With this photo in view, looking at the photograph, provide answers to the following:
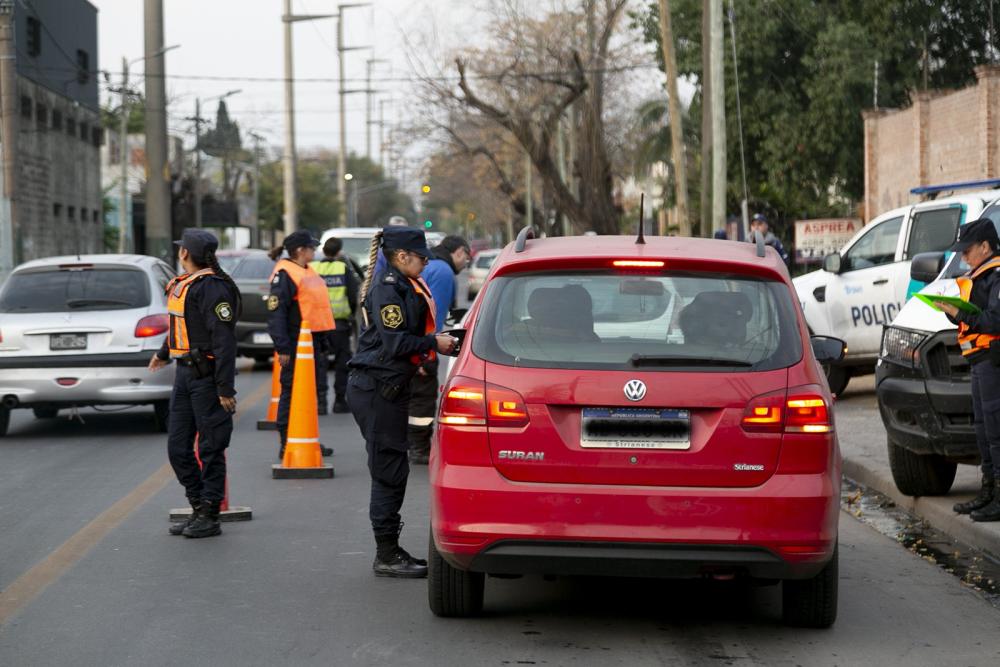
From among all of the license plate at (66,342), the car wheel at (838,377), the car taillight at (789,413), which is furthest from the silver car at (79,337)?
the car taillight at (789,413)

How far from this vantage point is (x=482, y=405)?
19.8ft

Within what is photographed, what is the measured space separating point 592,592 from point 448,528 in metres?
1.43

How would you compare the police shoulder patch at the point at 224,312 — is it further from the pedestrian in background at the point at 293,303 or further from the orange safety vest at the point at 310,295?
the orange safety vest at the point at 310,295

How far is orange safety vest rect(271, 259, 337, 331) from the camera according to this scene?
41.9 feet

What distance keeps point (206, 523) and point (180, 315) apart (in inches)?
48.3

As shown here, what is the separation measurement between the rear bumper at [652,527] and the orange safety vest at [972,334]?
263 centimetres

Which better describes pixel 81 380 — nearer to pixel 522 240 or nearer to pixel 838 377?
pixel 522 240

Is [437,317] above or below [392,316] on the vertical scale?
below

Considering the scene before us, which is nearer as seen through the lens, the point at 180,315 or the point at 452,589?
the point at 452,589

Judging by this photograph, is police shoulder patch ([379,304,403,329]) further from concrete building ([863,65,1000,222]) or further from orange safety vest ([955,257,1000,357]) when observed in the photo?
concrete building ([863,65,1000,222])

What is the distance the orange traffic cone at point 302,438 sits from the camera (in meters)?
11.2

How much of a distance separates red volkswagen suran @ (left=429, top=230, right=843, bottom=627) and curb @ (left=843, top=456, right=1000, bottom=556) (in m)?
2.83

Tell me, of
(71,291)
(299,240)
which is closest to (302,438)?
(299,240)

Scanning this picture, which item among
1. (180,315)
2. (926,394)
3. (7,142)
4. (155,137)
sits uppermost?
(155,137)
